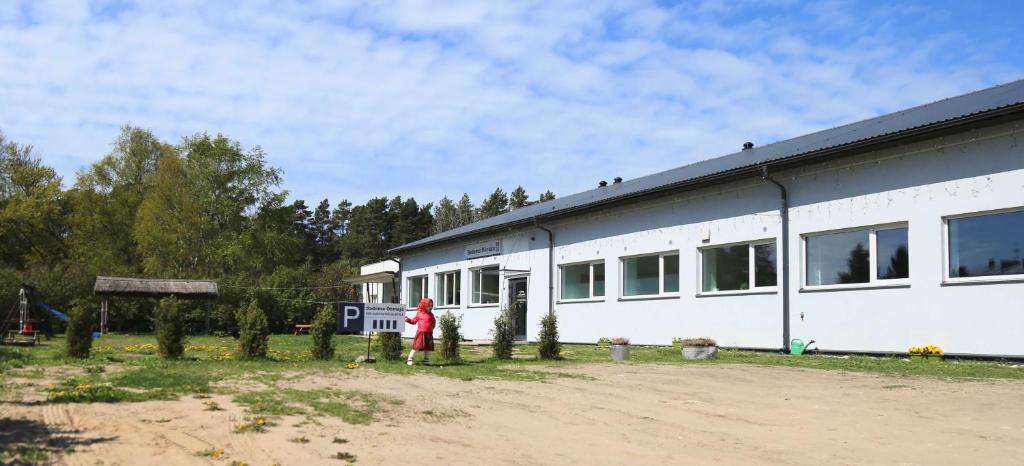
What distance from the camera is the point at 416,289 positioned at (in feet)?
129

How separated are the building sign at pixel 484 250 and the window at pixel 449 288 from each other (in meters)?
1.69

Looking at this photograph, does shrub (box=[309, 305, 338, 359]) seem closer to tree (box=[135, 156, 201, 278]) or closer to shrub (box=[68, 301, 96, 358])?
shrub (box=[68, 301, 96, 358])

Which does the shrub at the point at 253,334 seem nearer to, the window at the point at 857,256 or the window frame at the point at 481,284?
the window at the point at 857,256

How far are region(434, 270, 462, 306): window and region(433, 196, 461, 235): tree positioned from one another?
57916mm

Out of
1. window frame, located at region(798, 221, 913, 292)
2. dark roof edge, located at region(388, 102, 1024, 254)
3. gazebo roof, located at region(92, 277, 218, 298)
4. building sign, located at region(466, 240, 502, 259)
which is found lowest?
gazebo roof, located at region(92, 277, 218, 298)

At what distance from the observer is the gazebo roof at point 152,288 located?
35347 mm

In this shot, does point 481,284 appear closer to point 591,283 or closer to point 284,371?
point 591,283

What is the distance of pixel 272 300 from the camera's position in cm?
4231

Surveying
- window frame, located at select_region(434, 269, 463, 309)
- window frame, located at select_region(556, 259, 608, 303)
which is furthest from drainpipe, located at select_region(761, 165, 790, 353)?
window frame, located at select_region(434, 269, 463, 309)

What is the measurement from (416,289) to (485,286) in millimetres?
8179

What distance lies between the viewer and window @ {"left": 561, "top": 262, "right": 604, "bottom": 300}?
25.1m

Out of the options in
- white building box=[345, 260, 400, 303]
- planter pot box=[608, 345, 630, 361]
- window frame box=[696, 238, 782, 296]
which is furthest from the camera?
white building box=[345, 260, 400, 303]

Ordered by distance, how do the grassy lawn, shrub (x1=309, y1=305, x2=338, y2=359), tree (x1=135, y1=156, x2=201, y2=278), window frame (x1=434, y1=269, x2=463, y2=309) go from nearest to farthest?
1. the grassy lawn
2. shrub (x1=309, y1=305, x2=338, y2=359)
3. window frame (x1=434, y1=269, x2=463, y2=309)
4. tree (x1=135, y1=156, x2=201, y2=278)

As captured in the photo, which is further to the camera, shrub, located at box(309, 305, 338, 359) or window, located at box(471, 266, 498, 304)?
window, located at box(471, 266, 498, 304)
